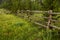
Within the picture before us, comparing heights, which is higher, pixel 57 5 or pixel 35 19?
pixel 57 5

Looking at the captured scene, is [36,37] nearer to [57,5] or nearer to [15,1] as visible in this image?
[57,5]

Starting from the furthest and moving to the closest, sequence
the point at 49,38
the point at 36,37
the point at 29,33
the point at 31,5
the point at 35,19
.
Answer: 1. the point at 31,5
2. the point at 35,19
3. the point at 29,33
4. the point at 36,37
5. the point at 49,38

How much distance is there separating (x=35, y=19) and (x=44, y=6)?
1.43 m

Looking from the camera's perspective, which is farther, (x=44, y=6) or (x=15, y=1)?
(x=15, y=1)

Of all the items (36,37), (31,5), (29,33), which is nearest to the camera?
(36,37)

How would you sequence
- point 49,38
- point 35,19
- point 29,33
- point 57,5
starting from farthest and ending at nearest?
point 35,19 → point 57,5 → point 29,33 → point 49,38

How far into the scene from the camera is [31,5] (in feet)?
82.6

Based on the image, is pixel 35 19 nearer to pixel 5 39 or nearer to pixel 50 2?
pixel 50 2

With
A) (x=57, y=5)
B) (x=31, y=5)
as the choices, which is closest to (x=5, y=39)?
(x=57, y=5)

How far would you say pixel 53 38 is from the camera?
735 cm

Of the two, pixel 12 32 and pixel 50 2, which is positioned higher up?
pixel 50 2

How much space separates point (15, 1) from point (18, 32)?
17.4 metres

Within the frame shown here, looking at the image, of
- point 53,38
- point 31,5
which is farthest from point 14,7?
point 53,38

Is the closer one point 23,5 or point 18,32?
point 18,32
